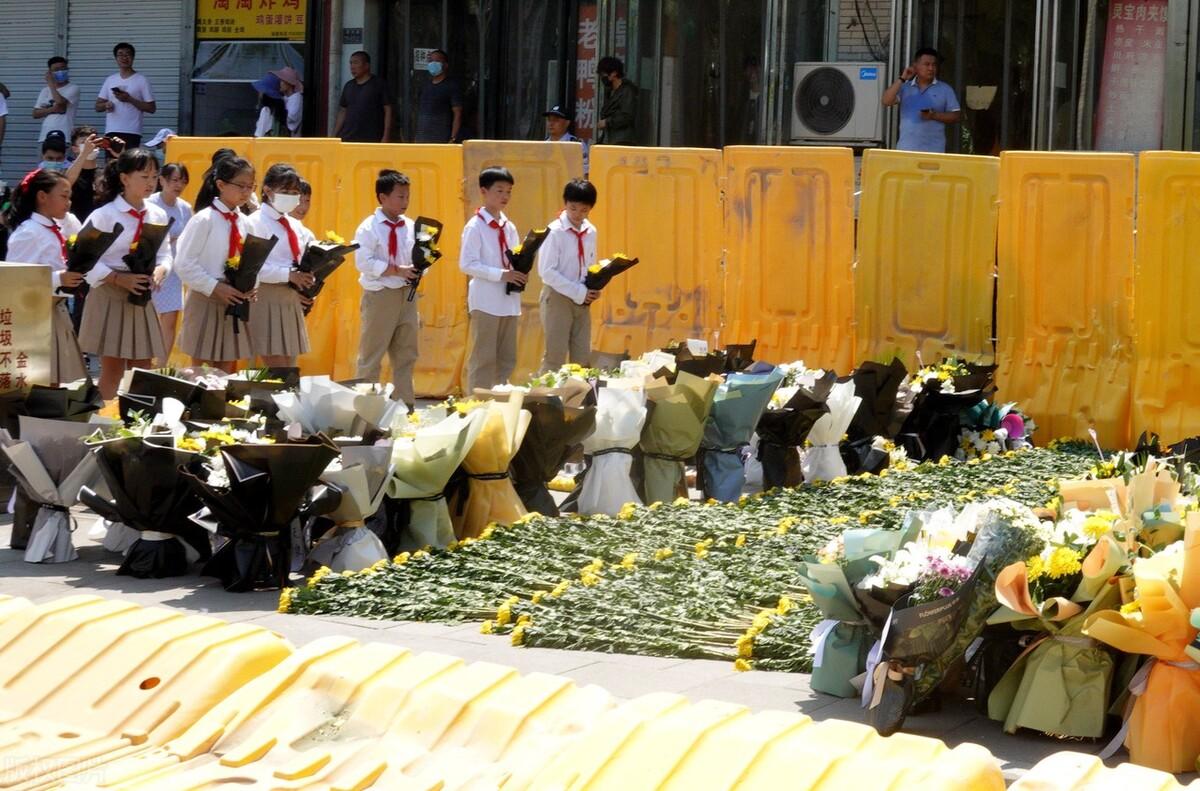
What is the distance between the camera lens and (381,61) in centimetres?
1962

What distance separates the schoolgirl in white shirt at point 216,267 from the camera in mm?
10062

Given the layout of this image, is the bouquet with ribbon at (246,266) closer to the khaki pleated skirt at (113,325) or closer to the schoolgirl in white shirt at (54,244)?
the khaki pleated skirt at (113,325)

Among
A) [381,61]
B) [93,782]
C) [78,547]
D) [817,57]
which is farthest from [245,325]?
[381,61]

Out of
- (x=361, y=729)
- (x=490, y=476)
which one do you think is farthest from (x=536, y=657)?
(x=490, y=476)

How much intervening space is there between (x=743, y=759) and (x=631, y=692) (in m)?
1.51

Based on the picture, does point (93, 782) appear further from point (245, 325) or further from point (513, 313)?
point (513, 313)

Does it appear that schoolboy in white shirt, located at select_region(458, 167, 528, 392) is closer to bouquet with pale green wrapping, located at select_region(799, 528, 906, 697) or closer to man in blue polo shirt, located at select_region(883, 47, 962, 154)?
man in blue polo shirt, located at select_region(883, 47, 962, 154)

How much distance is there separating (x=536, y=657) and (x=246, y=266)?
4.47 metres

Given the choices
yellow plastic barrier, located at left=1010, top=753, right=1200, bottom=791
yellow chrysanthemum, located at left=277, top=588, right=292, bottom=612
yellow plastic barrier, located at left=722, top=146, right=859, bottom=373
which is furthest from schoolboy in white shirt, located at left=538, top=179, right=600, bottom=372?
yellow plastic barrier, located at left=1010, top=753, right=1200, bottom=791

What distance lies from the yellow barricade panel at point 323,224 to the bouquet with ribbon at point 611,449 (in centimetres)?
498

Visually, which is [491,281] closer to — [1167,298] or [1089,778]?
[1167,298]

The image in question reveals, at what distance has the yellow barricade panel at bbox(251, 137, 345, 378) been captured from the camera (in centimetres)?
1352

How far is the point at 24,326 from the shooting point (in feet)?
29.1

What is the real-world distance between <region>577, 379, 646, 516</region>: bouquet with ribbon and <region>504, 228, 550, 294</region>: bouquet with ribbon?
2425 millimetres
